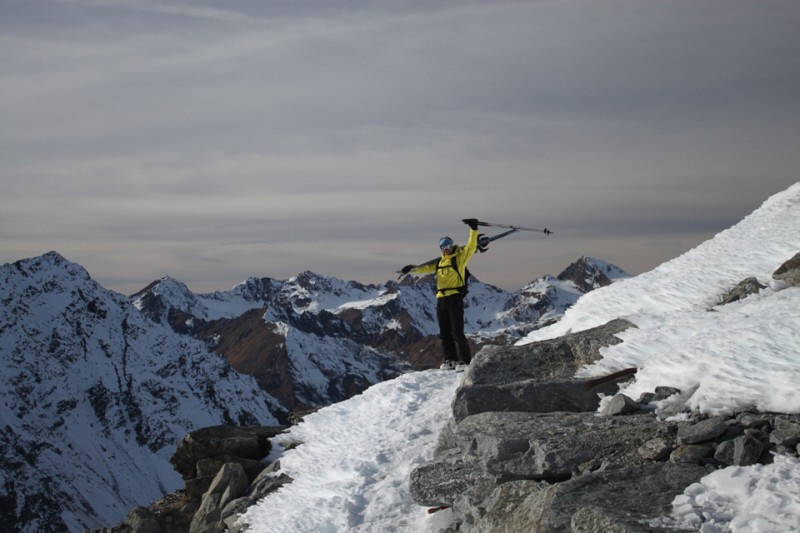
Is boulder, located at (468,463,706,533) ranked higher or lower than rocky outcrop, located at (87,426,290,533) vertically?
higher

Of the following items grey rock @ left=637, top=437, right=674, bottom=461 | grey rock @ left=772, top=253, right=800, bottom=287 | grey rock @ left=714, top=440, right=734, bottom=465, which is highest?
grey rock @ left=772, top=253, right=800, bottom=287

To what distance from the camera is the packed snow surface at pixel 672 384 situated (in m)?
9.60

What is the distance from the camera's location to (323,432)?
2008 centimetres

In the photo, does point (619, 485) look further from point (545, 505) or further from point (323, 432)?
point (323, 432)

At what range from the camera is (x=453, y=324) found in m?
22.6

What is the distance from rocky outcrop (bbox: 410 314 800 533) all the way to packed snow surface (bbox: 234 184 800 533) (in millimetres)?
406

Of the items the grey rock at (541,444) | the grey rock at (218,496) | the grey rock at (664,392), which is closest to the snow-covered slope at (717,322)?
the grey rock at (664,392)

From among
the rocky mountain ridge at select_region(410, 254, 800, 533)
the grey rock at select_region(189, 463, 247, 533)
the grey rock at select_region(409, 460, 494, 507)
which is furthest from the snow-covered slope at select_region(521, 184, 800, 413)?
the grey rock at select_region(189, 463, 247, 533)

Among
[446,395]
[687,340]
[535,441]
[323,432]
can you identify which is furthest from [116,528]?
[687,340]

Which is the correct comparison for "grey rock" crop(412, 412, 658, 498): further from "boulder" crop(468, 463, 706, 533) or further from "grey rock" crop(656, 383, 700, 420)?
"boulder" crop(468, 463, 706, 533)

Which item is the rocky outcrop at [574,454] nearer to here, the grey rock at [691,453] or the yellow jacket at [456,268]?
the grey rock at [691,453]

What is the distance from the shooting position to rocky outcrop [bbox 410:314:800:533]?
33.0 feet

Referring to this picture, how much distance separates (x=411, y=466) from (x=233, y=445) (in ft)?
24.1

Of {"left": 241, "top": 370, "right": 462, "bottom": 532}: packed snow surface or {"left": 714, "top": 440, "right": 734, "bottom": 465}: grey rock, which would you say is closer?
{"left": 714, "top": 440, "right": 734, "bottom": 465}: grey rock
